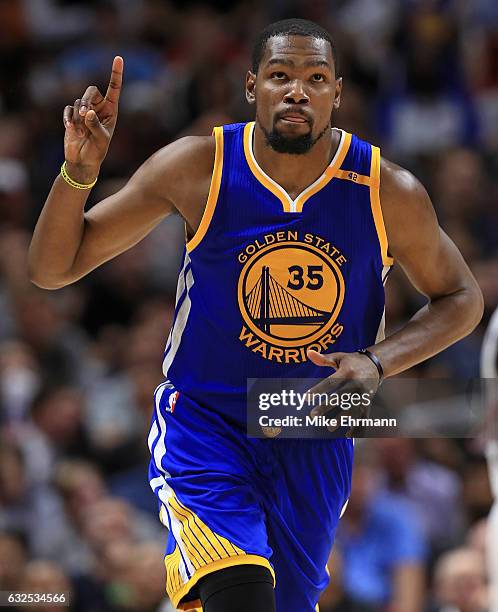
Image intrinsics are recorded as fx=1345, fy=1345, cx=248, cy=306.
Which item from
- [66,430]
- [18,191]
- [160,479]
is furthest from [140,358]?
[160,479]

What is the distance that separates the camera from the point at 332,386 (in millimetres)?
4332

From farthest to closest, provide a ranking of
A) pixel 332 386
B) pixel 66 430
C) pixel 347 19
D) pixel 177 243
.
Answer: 1. pixel 347 19
2. pixel 177 243
3. pixel 66 430
4. pixel 332 386

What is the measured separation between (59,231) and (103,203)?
0.22 m

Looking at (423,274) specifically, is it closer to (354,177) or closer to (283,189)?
(354,177)

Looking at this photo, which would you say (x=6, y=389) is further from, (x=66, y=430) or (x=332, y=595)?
(x=332, y=595)

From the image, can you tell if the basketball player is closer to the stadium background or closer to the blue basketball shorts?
the blue basketball shorts

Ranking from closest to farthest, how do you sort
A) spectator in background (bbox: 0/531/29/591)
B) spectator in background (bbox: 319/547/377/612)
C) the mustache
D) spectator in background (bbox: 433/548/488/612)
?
the mustache
spectator in background (bbox: 0/531/29/591)
spectator in background (bbox: 433/548/488/612)
spectator in background (bbox: 319/547/377/612)

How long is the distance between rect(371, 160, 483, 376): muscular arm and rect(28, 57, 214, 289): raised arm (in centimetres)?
66

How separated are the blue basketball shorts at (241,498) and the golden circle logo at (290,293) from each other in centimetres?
37

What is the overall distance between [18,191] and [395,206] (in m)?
6.04

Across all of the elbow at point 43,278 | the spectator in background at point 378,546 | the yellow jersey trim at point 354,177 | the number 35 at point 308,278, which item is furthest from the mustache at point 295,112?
the spectator in background at point 378,546

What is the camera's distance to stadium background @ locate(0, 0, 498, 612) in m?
7.84

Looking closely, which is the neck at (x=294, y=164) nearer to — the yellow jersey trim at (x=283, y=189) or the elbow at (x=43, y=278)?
the yellow jersey trim at (x=283, y=189)

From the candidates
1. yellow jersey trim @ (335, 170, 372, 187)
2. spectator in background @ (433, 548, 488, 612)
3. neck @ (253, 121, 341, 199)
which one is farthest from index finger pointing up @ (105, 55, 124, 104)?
spectator in background @ (433, 548, 488, 612)
